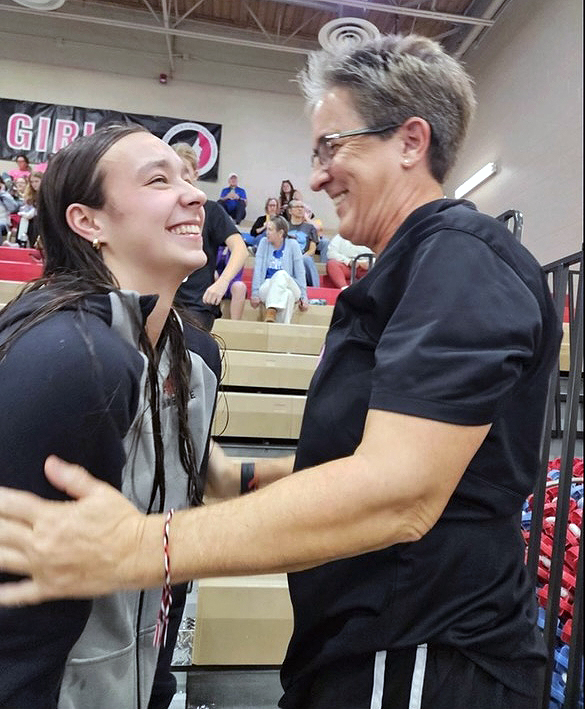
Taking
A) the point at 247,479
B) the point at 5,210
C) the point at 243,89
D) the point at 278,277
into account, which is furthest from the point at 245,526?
the point at 243,89

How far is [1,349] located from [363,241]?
551 millimetres

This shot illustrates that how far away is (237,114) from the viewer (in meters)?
9.67

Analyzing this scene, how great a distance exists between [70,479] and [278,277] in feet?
14.0

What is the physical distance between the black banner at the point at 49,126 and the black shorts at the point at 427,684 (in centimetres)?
922

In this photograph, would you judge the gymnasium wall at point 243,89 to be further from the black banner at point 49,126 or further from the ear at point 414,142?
the ear at point 414,142

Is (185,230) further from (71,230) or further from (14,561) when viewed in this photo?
(14,561)

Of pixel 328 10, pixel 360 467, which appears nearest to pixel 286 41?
pixel 328 10

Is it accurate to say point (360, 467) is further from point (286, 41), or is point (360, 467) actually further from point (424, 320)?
point (286, 41)

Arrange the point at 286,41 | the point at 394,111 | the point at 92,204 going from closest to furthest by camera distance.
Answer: the point at 394,111, the point at 92,204, the point at 286,41

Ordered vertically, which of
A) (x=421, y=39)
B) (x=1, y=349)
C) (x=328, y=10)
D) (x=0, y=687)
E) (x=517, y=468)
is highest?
(x=328, y=10)

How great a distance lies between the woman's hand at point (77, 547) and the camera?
548mm

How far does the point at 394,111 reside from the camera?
0.83 meters

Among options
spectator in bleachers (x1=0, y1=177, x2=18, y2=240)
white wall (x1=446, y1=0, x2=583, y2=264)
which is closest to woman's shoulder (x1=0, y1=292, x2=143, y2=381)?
white wall (x1=446, y1=0, x2=583, y2=264)

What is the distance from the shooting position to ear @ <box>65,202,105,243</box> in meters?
1.01
